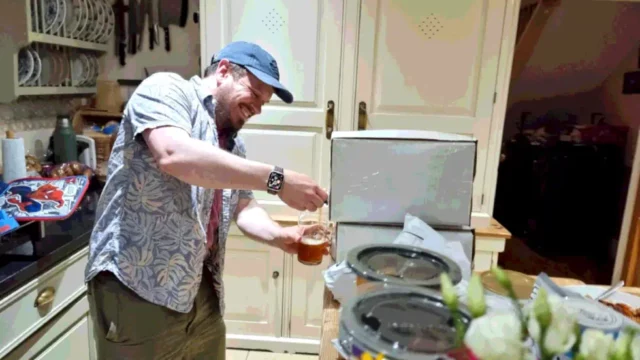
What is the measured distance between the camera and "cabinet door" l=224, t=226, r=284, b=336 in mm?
2211

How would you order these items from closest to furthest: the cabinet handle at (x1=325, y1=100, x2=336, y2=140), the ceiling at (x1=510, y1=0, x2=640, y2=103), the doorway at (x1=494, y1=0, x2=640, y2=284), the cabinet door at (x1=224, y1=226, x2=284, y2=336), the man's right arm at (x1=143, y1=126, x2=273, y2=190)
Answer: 1. the man's right arm at (x1=143, y1=126, x2=273, y2=190)
2. the cabinet handle at (x1=325, y1=100, x2=336, y2=140)
3. the cabinet door at (x1=224, y1=226, x2=284, y2=336)
4. the ceiling at (x1=510, y1=0, x2=640, y2=103)
5. the doorway at (x1=494, y1=0, x2=640, y2=284)

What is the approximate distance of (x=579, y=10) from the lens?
314cm

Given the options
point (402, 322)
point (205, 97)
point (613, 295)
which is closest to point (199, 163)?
point (205, 97)

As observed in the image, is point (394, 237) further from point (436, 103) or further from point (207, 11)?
point (207, 11)

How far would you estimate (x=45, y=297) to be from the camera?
144cm

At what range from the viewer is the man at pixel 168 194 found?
1003 mm

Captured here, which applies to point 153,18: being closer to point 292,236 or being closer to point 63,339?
point 63,339

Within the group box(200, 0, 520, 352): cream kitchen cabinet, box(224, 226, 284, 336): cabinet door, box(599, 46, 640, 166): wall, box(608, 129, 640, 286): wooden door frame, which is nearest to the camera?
box(200, 0, 520, 352): cream kitchen cabinet

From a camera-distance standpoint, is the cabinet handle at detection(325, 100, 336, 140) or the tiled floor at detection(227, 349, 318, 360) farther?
the tiled floor at detection(227, 349, 318, 360)

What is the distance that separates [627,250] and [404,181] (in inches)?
82.7

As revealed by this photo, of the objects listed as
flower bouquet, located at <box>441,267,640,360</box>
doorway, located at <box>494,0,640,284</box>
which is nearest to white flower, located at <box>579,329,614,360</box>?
flower bouquet, located at <box>441,267,640,360</box>

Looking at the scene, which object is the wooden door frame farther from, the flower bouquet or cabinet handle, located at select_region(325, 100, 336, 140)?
the flower bouquet

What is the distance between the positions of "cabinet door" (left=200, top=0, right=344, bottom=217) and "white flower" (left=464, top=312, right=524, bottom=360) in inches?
63.1

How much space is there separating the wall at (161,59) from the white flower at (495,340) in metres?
2.43
